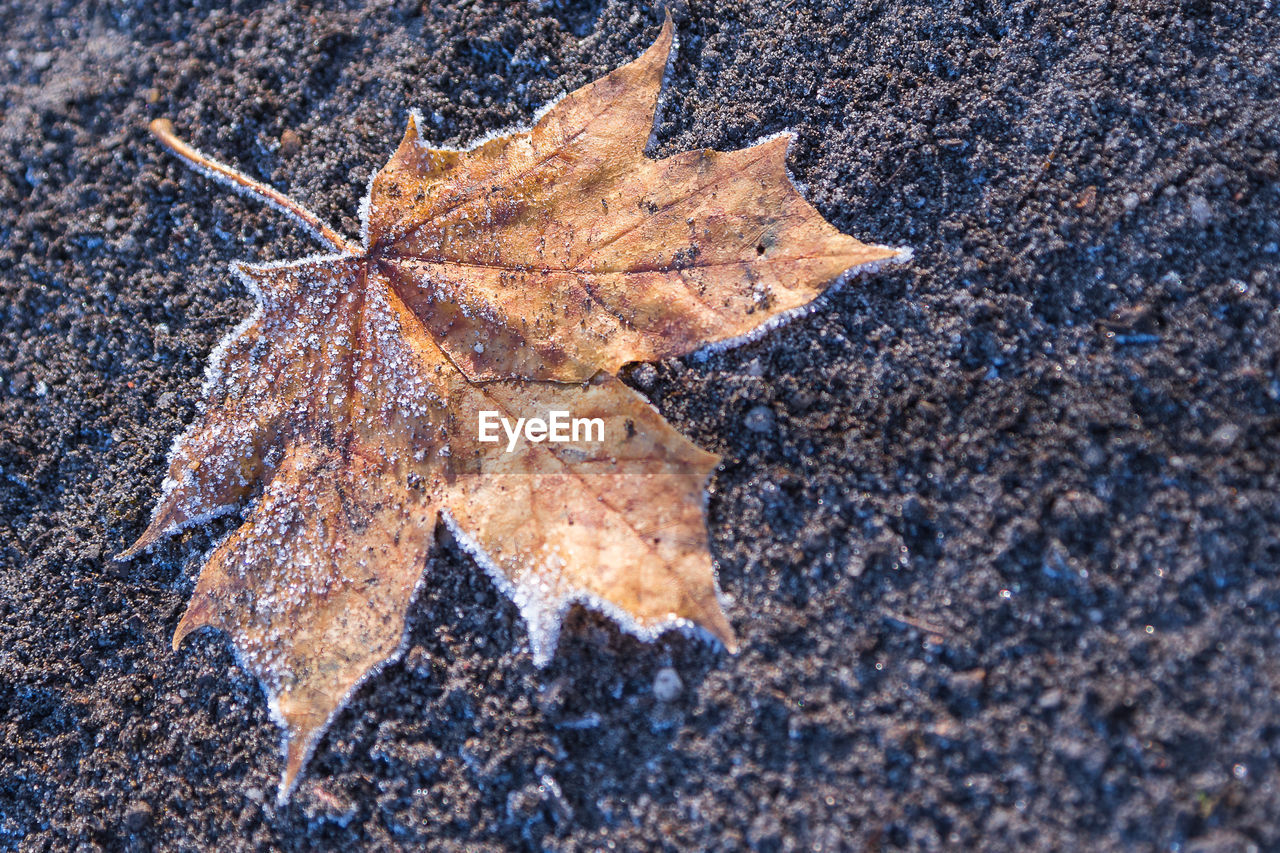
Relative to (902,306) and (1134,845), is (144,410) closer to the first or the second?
(902,306)

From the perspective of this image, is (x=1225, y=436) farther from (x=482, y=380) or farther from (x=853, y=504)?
(x=482, y=380)

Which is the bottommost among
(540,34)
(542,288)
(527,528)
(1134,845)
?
(1134,845)

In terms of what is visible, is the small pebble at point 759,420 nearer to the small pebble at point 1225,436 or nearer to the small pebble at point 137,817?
the small pebble at point 1225,436

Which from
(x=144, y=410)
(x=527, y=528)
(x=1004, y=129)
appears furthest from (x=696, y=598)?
(x=144, y=410)

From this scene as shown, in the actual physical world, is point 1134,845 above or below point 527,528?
below

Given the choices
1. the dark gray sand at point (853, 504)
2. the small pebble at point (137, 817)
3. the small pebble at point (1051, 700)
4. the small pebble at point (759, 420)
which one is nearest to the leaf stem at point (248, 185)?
the dark gray sand at point (853, 504)

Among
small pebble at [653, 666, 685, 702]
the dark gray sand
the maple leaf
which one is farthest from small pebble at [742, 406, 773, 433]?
small pebble at [653, 666, 685, 702]

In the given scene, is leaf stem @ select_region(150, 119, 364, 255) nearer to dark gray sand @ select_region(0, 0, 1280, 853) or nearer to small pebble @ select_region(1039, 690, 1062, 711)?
dark gray sand @ select_region(0, 0, 1280, 853)
